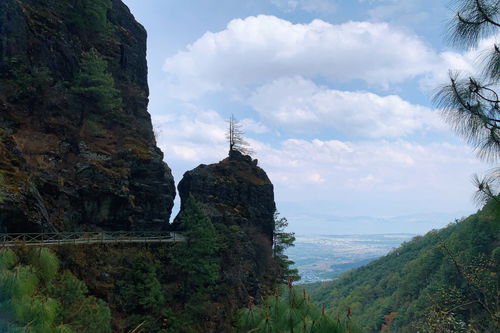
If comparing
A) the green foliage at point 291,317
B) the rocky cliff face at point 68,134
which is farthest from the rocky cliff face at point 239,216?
the green foliage at point 291,317

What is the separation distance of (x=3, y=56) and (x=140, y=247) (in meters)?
16.5

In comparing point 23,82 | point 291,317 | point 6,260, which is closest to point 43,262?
point 6,260

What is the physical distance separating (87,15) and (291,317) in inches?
1349

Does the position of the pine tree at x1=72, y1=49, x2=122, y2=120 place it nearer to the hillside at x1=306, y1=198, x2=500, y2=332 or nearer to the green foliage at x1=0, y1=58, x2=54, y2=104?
the green foliage at x1=0, y1=58, x2=54, y2=104

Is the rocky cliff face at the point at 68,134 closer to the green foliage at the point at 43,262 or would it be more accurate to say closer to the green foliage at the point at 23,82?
the green foliage at the point at 23,82

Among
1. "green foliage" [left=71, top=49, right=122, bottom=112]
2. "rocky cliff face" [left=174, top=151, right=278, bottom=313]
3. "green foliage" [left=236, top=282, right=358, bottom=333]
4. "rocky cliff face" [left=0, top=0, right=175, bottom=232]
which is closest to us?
"green foliage" [left=236, top=282, right=358, bottom=333]

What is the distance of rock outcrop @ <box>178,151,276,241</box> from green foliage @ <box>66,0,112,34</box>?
16268 mm

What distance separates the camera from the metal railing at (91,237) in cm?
1891

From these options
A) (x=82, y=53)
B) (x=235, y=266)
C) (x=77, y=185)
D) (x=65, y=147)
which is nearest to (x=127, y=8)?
(x=82, y=53)

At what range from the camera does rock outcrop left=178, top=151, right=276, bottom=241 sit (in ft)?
101

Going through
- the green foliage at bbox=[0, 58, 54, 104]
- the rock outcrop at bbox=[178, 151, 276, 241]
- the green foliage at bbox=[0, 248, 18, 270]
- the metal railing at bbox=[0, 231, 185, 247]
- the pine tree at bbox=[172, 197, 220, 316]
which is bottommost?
the pine tree at bbox=[172, 197, 220, 316]

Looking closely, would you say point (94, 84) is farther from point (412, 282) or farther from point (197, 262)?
point (412, 282)

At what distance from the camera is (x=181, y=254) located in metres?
24.4

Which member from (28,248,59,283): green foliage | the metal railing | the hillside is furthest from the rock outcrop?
(28,248,59,283): green foliage
